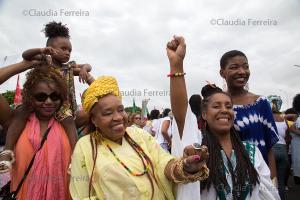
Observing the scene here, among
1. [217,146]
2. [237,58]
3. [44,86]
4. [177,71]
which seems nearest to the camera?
[177,71]

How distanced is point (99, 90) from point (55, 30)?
1.55m

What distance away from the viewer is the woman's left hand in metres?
2.12

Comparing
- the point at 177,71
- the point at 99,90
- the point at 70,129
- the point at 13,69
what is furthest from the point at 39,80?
the point at 177,71

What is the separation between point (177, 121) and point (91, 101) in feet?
2.31

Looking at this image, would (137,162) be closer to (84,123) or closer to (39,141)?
(39,141)

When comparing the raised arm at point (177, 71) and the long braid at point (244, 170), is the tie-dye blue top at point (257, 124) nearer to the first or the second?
the long braid at point (244, 170)

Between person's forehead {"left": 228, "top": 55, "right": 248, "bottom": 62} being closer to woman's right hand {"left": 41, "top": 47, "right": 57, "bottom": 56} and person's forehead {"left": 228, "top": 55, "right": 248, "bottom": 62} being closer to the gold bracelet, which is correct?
the gold bracelet

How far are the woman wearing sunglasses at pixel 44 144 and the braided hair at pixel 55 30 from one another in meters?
0.83

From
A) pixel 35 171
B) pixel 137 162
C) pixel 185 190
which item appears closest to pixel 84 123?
pixel 35 171

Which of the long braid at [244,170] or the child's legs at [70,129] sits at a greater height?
the child's legs at [70,129]

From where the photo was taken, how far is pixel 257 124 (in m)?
3.32

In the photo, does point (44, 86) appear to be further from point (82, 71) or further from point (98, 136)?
point (98, 136)

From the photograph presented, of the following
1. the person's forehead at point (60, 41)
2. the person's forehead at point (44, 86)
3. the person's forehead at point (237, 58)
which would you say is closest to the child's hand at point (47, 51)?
the person's forehead at point (44, 86)

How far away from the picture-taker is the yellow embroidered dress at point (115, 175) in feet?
7.82
